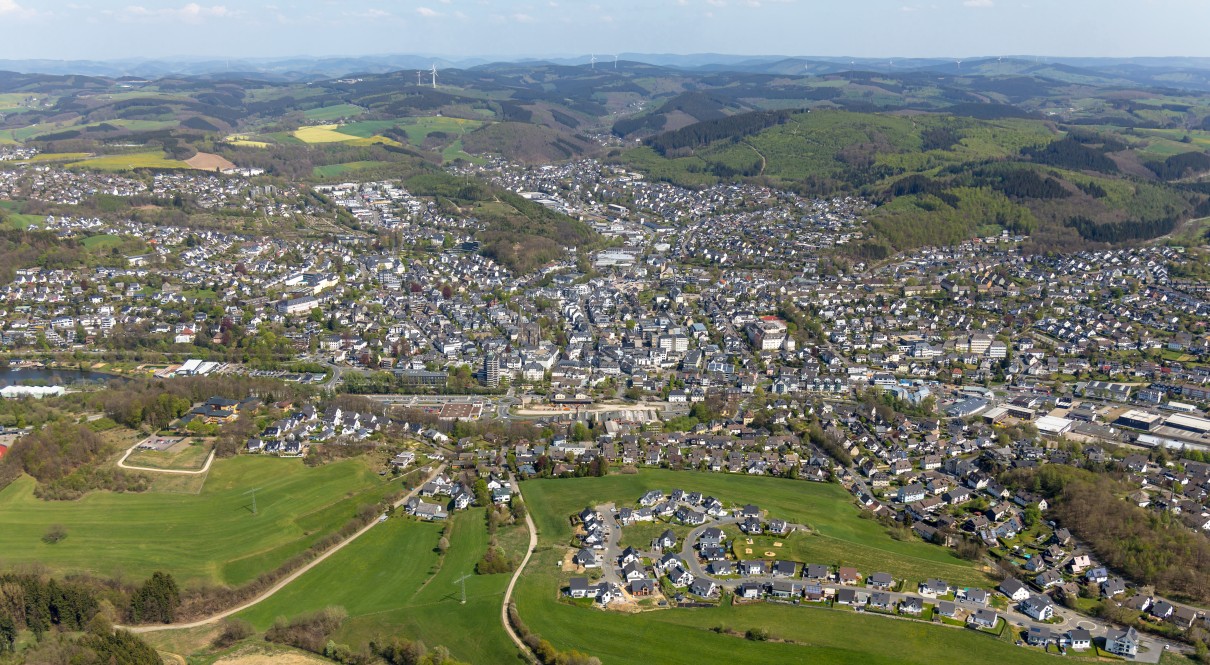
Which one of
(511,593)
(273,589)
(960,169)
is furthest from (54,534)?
(960,169)

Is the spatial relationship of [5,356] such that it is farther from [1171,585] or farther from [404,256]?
[1171,585]

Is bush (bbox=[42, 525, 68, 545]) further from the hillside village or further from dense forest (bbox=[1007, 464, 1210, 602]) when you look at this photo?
dense forest (bbox=[1007, 464, 1210, 602])

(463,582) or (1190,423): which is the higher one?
(1190,423)

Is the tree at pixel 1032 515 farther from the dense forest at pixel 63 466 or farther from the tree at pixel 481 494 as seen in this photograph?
the dense forest at pixel 63 466

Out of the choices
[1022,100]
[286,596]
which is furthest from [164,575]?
[1022,100]

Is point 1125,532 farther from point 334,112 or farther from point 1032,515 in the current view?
point 334,112

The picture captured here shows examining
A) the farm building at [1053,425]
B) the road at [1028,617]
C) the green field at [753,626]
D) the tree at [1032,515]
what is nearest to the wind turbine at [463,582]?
the green field at [753,626]

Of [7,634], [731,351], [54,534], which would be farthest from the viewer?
[731,351]
